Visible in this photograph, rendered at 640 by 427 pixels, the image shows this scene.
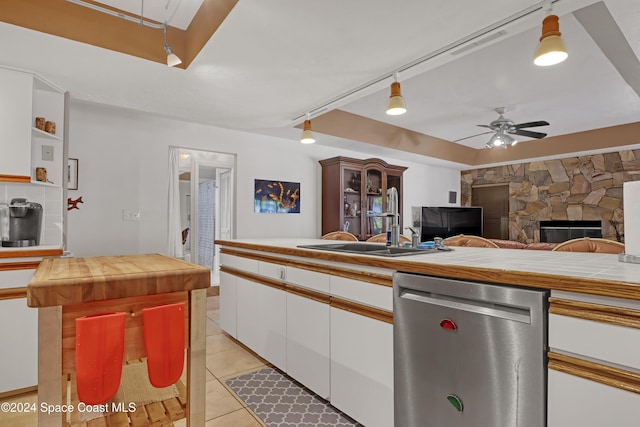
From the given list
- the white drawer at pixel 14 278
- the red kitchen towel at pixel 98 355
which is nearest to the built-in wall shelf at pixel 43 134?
the white drawer at pixel 14 278

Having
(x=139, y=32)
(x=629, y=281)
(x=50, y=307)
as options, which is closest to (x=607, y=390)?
(x=629, y=281)

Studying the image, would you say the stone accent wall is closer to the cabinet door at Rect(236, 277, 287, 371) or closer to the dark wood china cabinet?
the dark wood china cabinet

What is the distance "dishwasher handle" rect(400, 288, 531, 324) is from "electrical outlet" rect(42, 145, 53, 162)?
3.21 metres

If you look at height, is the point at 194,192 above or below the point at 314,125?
below

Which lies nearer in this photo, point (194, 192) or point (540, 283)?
point (540, 283)

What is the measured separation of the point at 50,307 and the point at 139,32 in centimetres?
226

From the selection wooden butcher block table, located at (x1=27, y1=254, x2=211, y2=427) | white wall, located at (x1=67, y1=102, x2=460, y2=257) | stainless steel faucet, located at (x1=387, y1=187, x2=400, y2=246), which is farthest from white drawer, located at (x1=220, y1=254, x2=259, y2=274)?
white wall, located at (x1=67, y1=102, x2=460, y2=257)

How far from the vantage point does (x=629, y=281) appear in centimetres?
90

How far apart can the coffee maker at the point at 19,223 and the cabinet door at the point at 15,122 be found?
0.31 metres

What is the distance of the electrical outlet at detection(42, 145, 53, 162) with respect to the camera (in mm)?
2951

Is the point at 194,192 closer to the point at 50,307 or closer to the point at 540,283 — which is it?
the point at 50,307

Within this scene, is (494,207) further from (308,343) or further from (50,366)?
(50,366)

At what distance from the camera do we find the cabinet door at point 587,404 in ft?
2.95

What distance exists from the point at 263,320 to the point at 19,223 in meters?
1.93
